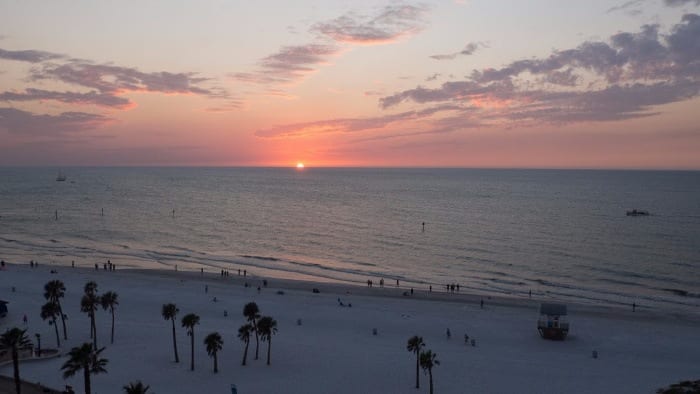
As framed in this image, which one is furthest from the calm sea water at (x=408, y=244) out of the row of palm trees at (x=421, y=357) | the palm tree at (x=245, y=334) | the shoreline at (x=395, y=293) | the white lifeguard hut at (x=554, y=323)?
the palm tree at (x=245, y=334)

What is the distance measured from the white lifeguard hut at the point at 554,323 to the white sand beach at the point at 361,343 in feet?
3.19

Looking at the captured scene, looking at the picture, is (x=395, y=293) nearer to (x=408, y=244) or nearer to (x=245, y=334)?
(x=245, y=334)

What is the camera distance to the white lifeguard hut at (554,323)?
1676 inches

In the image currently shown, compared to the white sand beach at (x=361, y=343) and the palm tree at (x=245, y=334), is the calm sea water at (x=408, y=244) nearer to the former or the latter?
the white sand beach at (x=361, y=343)

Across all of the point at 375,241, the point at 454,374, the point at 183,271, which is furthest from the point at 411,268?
the point at 454,374

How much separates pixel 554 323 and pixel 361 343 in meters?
16.1

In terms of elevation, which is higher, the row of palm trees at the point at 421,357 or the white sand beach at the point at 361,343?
the row of palm trees at the point at 421,357

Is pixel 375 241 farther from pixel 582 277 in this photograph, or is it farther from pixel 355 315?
pixel 355 315

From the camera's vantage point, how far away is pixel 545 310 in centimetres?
4334

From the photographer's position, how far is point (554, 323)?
140 ft

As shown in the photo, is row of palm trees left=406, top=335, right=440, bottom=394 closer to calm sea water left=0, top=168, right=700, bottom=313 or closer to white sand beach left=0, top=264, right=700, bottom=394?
white sand beach left=0, top=264, right=700, bottom=394

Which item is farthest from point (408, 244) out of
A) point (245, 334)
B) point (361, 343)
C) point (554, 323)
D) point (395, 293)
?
point (245, 334)

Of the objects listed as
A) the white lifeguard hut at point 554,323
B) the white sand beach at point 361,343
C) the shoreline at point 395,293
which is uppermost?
the white lifeguard hut at point 554,323

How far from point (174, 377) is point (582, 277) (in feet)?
177
